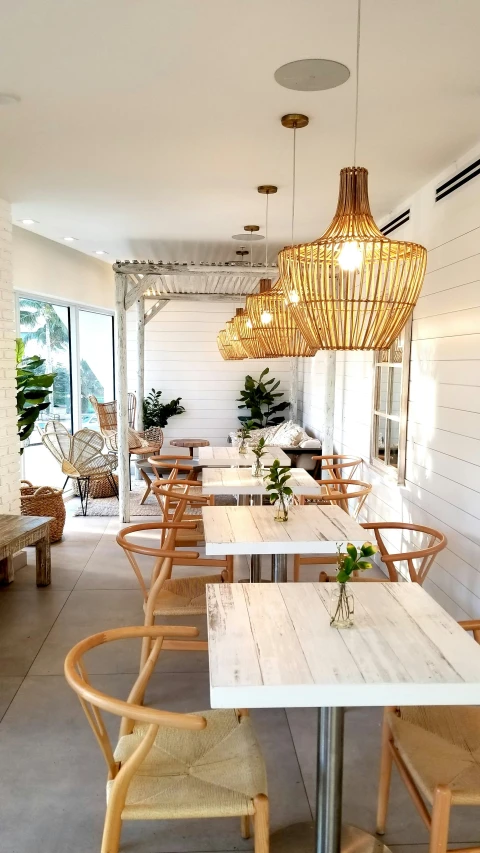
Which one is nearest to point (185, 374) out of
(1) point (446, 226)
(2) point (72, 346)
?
(2) point (72, 346)

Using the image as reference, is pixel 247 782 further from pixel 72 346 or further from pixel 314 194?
pixel 72 346

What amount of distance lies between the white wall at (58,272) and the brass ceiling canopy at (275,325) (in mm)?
3197

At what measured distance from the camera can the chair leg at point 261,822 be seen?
1615 millimetres

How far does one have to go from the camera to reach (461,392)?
3.42 m

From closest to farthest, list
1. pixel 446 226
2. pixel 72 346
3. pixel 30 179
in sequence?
pixel 446 226 → pixel 30 179 → pixel 72 346

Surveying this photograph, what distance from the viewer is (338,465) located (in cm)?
482

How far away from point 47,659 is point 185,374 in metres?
6.42

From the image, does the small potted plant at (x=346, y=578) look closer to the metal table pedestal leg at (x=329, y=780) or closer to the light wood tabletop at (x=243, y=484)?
the metal table pedestal leg at (x=329, y=780)

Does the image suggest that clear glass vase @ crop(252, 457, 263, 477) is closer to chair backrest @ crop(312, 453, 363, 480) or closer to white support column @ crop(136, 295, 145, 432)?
chair backrest @ crop(312, 453, 363, 480)

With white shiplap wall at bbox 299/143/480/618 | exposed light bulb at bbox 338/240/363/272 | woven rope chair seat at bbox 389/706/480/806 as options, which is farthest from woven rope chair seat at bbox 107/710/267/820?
white shiplap wall at bbox 299/143/480/618

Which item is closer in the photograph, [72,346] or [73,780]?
[73,780]

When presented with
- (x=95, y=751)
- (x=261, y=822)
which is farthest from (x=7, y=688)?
(x=261, y=822)

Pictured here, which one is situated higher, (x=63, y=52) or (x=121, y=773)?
(x=63, y=52)

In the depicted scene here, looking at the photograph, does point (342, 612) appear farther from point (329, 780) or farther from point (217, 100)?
point (217, 100)
